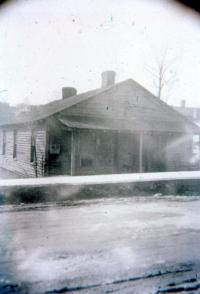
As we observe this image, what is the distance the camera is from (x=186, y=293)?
3961 mm

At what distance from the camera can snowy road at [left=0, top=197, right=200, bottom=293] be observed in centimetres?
415

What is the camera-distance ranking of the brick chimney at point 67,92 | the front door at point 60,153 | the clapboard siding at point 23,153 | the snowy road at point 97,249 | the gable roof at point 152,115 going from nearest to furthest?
the snowy road at point 97,249, the front door at point 60,153, the clapboard siding at point 23,153, the gable roof at point 152,115, the brick chimney at point 67,92

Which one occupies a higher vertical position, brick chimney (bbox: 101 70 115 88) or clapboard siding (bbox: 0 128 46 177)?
brick chimney (bbox: 101 70 115 88)

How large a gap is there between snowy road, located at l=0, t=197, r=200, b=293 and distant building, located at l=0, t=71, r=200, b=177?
8.35 m

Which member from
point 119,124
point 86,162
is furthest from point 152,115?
point 86,162

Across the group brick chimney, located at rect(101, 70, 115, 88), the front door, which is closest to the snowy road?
the front door

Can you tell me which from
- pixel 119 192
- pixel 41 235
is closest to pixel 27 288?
pixel 41 235

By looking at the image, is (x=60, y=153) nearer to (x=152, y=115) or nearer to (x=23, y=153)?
(x=23, y=153)

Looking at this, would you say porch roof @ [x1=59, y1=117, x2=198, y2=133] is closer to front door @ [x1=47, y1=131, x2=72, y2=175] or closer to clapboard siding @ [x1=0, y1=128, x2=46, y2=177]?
front door @ [x1=47, y1=131, x2=72, y2=175]

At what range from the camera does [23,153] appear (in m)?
19.0

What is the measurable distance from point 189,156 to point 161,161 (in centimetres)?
339

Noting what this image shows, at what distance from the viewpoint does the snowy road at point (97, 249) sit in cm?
415

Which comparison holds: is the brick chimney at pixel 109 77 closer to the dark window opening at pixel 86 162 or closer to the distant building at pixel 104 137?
the distant building at pixel 104 137

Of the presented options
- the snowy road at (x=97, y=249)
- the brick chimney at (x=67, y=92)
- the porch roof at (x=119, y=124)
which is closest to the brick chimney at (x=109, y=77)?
the porch roof at (x=119, y=124)
